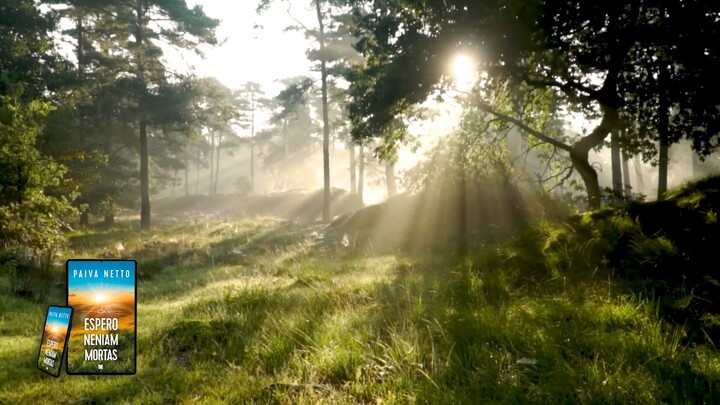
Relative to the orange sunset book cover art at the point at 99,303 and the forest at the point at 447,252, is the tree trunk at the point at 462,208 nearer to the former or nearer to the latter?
the forest at the point at 447,252

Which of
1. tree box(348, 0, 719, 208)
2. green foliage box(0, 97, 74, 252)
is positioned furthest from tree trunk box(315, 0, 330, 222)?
green foliage box(0, 97, 74, 252)

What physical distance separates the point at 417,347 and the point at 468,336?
52cm

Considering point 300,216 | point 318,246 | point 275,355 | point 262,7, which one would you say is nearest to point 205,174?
point 300,216

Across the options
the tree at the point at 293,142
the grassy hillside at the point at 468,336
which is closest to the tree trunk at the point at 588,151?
the grassy hillside at the point at 468,336

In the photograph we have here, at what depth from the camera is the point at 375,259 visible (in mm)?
10461

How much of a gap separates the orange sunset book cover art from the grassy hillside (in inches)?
18.2

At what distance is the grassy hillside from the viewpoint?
9.14ft

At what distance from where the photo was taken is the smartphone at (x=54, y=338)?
10.0 ft

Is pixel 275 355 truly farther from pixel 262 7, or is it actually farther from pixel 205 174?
pixel 205 174

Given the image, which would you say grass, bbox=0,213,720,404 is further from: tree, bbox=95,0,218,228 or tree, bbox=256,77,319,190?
tree, bbox=256,77,319,190

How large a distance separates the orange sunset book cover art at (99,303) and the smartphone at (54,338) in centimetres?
7

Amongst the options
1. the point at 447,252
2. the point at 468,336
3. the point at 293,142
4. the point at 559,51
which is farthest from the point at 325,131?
the point at 293,142

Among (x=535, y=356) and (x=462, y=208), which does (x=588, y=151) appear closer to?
(x=462, y=208)

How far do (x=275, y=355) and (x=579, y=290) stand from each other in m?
3.37
